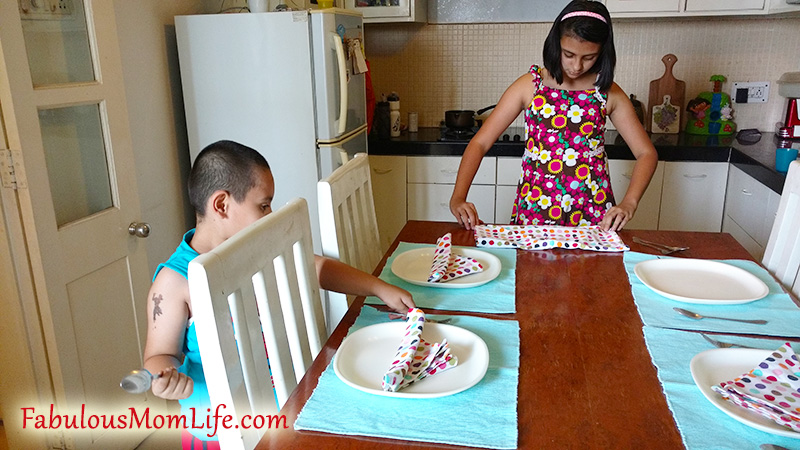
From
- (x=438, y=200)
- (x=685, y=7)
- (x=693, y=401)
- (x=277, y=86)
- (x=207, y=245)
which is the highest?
(x=685, y=7)

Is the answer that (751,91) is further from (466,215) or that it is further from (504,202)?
(466,215)

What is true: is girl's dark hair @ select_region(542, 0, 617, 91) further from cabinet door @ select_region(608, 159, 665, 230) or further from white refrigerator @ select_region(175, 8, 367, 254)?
cabinet door @ select_region(608, 159, 665, 230)

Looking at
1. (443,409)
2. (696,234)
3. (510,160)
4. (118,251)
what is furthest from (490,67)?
(443,409)

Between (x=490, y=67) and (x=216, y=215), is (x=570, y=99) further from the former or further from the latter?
(x=490, y=67)

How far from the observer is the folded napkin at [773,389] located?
89 cm

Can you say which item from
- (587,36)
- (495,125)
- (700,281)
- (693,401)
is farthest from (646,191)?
(693,401)

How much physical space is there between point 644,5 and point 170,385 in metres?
2.81

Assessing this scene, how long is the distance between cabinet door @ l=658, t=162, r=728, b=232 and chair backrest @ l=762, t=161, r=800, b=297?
51.2 inches

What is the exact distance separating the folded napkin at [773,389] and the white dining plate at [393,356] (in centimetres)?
39

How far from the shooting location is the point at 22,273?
5.62ft

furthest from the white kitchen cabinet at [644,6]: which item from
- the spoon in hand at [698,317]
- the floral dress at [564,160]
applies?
the spoon in hand at [698,317]

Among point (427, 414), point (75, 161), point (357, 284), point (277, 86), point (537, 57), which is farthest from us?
point (537, 57)

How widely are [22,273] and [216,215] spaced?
2.67 feet

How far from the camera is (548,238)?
1688 millimetres
